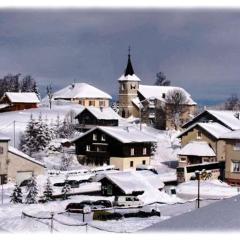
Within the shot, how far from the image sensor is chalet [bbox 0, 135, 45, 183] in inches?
96.1

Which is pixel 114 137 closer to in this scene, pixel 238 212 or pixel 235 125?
pixel 235 125

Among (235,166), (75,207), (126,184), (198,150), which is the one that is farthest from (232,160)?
(75,207)

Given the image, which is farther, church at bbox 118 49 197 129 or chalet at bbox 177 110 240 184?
chalet at bbox 177 110 240 184

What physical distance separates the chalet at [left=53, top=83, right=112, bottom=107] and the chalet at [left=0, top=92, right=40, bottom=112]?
95mm

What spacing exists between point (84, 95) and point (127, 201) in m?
0.67

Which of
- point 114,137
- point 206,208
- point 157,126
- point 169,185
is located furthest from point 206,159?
point 206,208

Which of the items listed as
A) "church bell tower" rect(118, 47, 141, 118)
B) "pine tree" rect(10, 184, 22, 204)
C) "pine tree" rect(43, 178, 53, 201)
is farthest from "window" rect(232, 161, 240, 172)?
"pine tree" rect(10, 184, 22, 204)

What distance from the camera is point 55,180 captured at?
277 cm

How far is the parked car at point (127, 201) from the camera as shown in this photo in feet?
9.04

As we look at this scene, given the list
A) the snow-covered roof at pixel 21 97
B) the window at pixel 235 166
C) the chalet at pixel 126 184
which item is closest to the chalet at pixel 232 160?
the window at pixel 235 166

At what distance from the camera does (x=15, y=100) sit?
2281mm

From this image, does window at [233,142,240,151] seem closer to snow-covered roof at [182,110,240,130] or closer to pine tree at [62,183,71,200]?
snow-covered roof at [182,110,240,130]

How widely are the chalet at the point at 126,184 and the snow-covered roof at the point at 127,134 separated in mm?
201

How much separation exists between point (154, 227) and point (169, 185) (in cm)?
152
